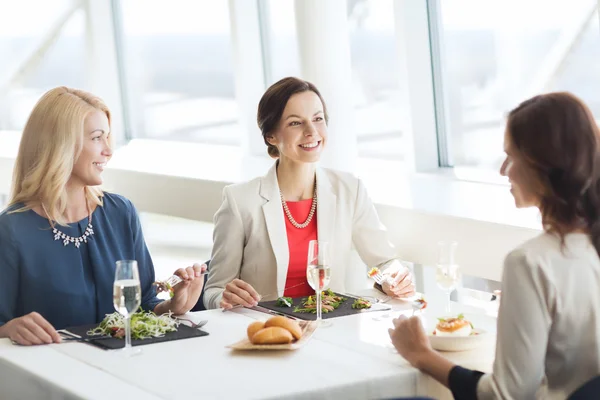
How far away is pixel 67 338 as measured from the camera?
2723 mm

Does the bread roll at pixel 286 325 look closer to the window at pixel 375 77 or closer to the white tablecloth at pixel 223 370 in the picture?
the white tablecloth at pixel 223 370

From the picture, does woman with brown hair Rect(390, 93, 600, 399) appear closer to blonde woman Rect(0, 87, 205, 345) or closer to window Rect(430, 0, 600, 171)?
blonde woman Rect(0, 87, 205, 345)

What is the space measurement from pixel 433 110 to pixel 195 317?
2269mm

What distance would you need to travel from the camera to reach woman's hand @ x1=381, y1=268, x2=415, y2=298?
3.15 meters

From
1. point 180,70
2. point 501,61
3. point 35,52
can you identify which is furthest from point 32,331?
point 35,52

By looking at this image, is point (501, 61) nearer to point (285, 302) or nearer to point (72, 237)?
point (285, 302)

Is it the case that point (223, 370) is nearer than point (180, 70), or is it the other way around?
point (223, 370)

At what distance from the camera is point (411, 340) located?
2426mm

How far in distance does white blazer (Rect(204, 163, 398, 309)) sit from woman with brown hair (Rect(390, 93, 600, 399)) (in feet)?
4.91

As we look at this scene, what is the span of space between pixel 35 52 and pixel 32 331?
5877 millimetres

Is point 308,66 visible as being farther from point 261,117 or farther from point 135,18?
point 135,18

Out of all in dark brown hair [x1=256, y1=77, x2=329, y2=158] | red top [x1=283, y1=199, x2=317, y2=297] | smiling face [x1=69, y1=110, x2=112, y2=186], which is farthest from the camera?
dark brown hair [x1=256, y1=77, x2=329, y2=158]

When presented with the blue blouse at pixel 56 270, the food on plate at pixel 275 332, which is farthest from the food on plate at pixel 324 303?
the blue blouse at pixel 56 270

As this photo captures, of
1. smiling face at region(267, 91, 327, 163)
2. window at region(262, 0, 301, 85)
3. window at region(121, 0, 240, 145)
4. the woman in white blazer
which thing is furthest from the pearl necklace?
window at region(121, 0, 240, 145)
